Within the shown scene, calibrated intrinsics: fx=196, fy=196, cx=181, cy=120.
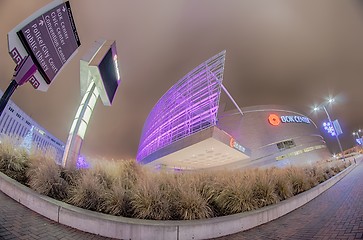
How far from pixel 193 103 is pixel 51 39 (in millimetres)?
35743

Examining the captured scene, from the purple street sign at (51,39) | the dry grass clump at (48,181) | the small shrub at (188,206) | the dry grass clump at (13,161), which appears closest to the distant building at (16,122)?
the purple street sign at (51,39)

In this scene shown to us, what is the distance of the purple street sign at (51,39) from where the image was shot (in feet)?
27.8

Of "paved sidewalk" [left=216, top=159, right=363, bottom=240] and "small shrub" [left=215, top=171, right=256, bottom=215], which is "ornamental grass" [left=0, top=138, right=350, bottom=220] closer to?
"small shrub" [left=215, top=171, right=256, bottom=215]

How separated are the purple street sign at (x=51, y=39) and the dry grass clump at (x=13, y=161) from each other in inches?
158

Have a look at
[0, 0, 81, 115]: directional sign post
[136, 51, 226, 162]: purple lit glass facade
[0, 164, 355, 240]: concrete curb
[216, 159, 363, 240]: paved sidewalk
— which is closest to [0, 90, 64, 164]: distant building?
[136, 51, 226, 162]: purple lit glass facade

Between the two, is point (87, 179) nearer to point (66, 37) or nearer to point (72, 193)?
point (72, 193)

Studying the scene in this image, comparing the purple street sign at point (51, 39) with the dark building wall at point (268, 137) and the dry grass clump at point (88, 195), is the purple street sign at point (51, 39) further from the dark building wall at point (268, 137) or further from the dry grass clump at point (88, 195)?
the dark building wall at point (268, 137)

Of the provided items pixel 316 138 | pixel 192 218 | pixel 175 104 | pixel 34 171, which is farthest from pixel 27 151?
pixel 316 138

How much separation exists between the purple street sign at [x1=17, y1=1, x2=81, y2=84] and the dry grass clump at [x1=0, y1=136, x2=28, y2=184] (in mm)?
4009

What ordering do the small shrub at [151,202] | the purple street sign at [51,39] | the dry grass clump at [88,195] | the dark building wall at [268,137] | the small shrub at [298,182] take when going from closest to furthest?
the small shrub at [151,202]
the dry grass clump at [88,195]
the purple street sign at [51,39]
the small shrub at [298,182]
the dark building wall at [268,137]

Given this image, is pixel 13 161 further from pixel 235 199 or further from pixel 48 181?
→ pixel 235 199

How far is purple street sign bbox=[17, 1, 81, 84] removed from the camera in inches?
333

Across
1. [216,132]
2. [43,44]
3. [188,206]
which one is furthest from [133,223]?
[216,132]

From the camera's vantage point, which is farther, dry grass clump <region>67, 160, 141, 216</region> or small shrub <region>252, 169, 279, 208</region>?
small shrub <region>252, 169, 279, 208</region>
